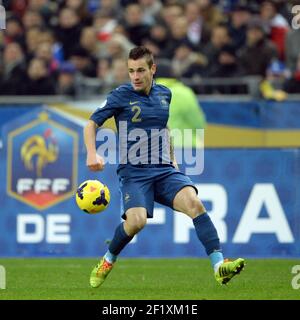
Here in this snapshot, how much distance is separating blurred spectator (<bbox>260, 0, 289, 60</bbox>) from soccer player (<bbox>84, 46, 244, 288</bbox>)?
8.18 m

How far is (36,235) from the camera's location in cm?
1409

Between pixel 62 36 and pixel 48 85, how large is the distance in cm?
185

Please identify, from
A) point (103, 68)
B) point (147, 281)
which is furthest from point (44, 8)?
point (147, 281)

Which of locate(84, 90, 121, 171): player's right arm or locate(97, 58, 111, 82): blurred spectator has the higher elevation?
locate(97, 58, 111, 82): blurred spectator

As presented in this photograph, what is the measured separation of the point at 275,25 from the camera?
18547mm

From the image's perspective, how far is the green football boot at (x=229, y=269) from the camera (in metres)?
9.62

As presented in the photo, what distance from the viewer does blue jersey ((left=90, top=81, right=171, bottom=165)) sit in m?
10.4

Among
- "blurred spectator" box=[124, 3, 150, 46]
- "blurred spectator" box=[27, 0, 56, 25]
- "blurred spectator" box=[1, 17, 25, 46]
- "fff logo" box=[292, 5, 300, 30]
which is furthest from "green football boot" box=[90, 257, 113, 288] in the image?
"blurred spectator" box=[27, 0, 56, 25]

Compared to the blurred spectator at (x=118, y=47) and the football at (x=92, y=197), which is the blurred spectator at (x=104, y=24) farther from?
the football at (x=92, y=197)

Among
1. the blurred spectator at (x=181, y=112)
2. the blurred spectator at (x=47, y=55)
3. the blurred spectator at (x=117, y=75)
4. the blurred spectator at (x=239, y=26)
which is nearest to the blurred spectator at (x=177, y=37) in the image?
the blurred spectator at (x=239, y=26)

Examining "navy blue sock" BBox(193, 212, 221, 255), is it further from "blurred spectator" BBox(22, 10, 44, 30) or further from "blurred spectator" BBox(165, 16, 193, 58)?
"blurred spectator" BBox(22, 10, 44, 30)

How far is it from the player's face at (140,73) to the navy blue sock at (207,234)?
135 cm
